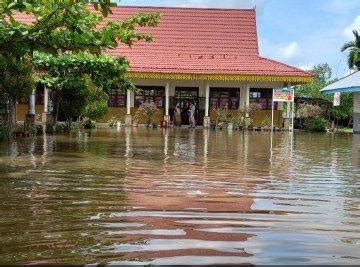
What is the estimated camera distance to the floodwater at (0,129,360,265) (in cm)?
323

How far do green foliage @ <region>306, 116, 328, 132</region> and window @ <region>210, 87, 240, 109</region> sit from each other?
3971 millimetres

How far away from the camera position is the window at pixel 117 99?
29828 mm

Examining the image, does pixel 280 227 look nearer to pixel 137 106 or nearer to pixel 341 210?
pixel 341 210

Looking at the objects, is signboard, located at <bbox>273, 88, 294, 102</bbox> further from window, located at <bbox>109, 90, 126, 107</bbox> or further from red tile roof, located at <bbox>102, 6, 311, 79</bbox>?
window, located at <bbox>109, 90, 126, 107</bbox>

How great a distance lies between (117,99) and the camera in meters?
30.0

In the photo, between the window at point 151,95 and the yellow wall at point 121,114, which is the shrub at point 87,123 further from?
the window at point 151,95

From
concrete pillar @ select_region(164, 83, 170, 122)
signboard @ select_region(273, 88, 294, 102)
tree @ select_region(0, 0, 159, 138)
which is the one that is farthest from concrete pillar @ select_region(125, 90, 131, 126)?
tree @ select_region(0, 0, 159, 138)

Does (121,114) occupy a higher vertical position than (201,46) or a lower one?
lower

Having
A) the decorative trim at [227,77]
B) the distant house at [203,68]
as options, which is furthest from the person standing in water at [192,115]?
the decorative trim at [227,77]

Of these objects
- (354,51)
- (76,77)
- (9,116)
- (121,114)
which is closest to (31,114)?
(76,77)

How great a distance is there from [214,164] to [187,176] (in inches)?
72.2

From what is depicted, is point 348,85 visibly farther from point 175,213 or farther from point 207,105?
point 175,213

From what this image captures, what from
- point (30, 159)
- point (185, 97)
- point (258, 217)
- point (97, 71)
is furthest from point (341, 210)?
point (185, 97)

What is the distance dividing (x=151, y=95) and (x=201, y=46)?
3817mm
